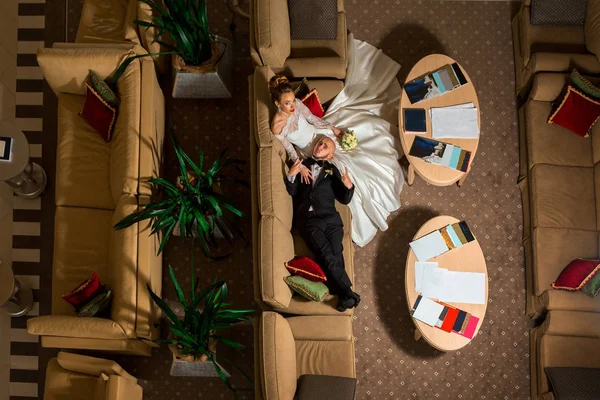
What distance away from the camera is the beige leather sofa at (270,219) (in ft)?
12.1

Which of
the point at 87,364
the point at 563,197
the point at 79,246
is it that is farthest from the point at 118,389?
the point at 563,197

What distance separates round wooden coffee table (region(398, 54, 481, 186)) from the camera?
424 centimetres

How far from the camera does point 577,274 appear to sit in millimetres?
4020

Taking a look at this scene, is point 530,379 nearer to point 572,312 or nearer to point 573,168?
point 572,312

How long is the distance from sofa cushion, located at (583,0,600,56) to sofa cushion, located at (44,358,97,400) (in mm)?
4570

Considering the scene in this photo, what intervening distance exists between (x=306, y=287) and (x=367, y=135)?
137 cm

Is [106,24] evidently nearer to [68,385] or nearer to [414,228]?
[68,385]

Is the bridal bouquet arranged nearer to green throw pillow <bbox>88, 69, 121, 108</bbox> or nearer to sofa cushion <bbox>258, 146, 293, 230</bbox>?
sofa cushion <bbox>258, 146, 293, 230</bbox>

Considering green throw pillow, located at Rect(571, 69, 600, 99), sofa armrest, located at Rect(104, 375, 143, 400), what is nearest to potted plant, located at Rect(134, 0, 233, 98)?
sofa armrest, located at Rect(104, 375, 143, 400)

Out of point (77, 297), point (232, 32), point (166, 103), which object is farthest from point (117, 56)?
point (77, 297)


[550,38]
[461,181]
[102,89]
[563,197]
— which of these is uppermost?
[550,38]

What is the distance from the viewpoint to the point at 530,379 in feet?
14.4

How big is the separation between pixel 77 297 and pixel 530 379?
11.6 ft

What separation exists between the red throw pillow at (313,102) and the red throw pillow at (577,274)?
220 centimetres
